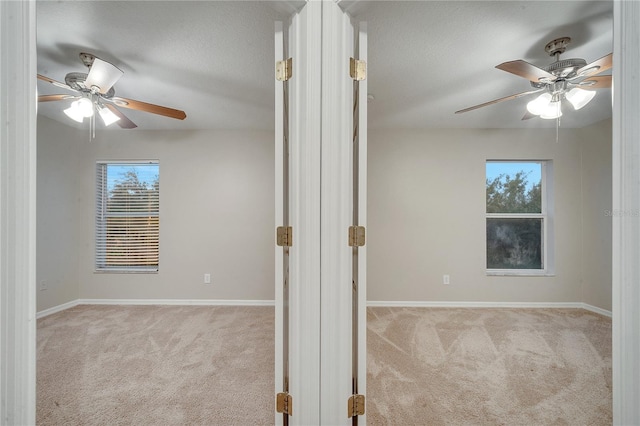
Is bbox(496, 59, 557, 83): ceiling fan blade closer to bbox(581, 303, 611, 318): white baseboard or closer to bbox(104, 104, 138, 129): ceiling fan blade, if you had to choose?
bbox(104, 104, 138, 129): ceiling fan blade

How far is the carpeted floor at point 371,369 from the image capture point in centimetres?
162

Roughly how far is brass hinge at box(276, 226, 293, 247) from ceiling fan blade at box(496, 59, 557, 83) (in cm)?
159

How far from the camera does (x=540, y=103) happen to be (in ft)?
7.06

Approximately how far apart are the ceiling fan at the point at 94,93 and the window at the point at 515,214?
3874 mm

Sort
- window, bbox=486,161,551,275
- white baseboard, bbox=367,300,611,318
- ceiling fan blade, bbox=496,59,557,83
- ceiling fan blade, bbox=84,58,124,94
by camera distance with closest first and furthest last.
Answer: ceiling fan blade, bbox=496,59,557,83 → ceiling fan blade, bbox=84,58,124,94 → white baseboard, bbox=367,300,611,318 → window, bbox=486,161,551,275

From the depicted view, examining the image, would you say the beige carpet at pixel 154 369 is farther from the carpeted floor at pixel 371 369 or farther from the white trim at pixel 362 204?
the white trim at pixel 362 204

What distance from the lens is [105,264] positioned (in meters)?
3.73

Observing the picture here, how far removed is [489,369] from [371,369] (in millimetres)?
900

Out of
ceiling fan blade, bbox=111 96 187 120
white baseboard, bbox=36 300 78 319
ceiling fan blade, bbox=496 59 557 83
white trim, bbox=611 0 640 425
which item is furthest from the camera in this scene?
white baseboard, bbox=36 300 78 319

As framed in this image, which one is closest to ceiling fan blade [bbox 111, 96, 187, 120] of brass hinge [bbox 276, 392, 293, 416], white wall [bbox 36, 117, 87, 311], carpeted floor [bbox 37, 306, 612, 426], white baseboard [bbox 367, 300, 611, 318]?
white wall [bbox 36, 117, 87, 311]

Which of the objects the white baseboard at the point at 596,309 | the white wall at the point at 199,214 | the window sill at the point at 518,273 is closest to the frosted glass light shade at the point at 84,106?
the white wall at the point at 199,214

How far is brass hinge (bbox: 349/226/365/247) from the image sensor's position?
3.88 ft

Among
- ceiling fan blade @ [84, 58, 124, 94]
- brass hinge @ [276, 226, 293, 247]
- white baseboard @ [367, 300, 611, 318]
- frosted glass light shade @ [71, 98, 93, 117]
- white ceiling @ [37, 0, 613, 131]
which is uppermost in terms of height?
white ceiling @ [37, 0, 613, 131]
